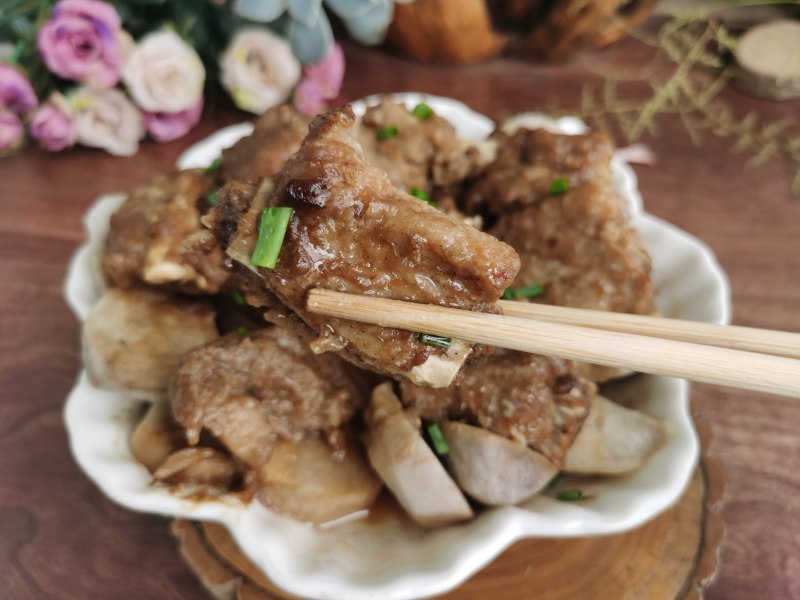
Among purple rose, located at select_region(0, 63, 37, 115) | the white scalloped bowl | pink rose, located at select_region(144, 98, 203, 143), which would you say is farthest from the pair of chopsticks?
purple rose, located at select_region(0, 63, 37, 115)

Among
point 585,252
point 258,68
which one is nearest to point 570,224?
point 585,252

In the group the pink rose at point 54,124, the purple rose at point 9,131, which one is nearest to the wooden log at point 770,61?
the pink rose at point 54,124

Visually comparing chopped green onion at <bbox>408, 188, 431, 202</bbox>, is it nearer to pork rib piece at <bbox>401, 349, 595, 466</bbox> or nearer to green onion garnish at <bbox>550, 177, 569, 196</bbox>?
green onion garnish at <bbox>550, 177, 569, 196</bbox>

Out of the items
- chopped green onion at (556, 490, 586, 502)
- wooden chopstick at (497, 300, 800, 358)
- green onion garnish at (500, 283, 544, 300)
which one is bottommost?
chopped green onion at (556, 490, 586, 502)

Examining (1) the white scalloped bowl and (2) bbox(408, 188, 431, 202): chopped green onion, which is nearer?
(1) the white scalloped bowl

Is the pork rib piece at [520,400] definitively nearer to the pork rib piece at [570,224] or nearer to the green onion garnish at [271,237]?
the pork rib piece at [570,224]

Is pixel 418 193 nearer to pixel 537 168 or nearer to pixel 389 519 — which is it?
pixel 537 168

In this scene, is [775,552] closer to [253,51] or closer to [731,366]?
[731,366]
